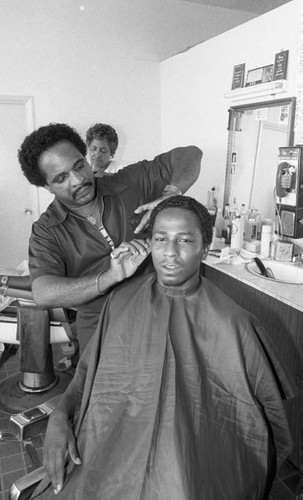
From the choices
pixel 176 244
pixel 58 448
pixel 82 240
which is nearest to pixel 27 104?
pixel 82 240

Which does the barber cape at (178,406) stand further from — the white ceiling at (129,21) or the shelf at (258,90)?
the white ceiling at (129,21)

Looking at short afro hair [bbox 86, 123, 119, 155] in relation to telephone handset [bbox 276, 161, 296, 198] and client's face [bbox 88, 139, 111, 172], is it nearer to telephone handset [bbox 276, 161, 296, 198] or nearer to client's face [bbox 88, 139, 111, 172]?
client's face [bbox 88, 139, 111, 172]

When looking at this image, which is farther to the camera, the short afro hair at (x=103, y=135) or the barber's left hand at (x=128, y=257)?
the short afro hair at (x=103, y=135)

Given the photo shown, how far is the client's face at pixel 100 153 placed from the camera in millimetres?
3168

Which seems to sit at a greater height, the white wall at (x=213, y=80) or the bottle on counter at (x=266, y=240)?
the white wall at (x=213, y=80)

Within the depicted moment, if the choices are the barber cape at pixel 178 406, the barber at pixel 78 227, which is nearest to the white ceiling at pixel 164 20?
the barber at pixel 78 227

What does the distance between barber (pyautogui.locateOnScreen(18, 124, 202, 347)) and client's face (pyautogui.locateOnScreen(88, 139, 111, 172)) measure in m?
1.53

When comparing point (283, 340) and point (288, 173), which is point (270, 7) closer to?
point (288, 173)

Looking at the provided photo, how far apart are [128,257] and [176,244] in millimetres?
196

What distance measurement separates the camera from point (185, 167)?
5.83ft

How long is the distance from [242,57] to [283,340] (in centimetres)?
193

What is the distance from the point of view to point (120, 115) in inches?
163

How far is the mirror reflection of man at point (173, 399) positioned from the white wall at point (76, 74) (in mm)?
3021

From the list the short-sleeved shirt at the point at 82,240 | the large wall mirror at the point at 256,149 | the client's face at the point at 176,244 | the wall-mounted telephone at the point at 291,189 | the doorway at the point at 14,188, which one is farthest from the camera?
the doorway at the point at 14,188
